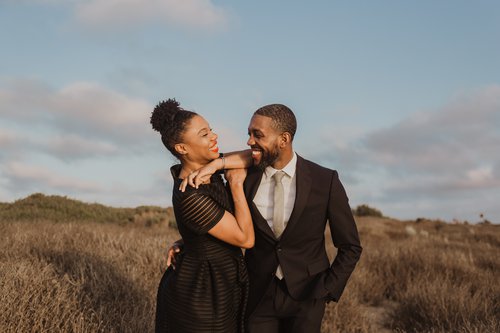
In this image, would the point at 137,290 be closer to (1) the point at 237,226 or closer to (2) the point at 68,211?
(1) the point at 237,226

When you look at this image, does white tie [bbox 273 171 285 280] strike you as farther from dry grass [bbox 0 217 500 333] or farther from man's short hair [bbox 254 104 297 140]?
dry grass [bbox 0 217 500 333]

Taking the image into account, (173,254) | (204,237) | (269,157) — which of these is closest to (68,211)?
(173,254)

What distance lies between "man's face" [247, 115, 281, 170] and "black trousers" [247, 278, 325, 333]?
775 mm

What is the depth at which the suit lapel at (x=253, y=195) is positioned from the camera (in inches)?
126

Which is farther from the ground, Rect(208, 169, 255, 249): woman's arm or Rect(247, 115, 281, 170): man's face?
Rect(247, 115, 281, 170): man's face

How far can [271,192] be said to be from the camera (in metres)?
3.27

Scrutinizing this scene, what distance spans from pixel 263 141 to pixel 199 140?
40 cm

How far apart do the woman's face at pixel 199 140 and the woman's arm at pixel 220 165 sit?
0.06 meters

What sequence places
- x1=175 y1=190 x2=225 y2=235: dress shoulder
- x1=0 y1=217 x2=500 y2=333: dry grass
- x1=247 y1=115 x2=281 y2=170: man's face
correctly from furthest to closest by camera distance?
x1=0 y1=217 x2=500 y2=333: dry grass, x1=247 y1=115 x2=281 y2=170: man's face, x1=175 y1=190 x2=225 y2=235: dress shoulder

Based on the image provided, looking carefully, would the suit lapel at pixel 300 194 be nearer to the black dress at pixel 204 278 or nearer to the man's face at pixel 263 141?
the man's face at pixel 263 141

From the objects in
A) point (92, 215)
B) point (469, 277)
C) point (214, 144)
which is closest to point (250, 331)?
point (214, 144)

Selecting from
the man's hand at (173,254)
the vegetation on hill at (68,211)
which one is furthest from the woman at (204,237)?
the vegetation on hill at (68,211)

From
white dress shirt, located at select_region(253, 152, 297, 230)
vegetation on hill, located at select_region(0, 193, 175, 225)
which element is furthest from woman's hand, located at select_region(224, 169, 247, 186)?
vegetation on hill, located at select_region(0, 193, 175, 225)

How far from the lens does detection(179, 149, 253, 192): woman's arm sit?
3.07 metres
